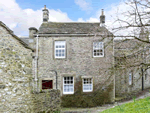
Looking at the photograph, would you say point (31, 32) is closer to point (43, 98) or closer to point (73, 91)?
point (73, 91)

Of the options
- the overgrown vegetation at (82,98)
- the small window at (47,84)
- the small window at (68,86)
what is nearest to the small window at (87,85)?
the overgrown vegetation at (82,98)

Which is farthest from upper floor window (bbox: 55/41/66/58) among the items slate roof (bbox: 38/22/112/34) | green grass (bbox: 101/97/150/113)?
green grass (bbox: 101/97/150/113)

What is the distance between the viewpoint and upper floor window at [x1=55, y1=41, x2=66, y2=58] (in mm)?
13039

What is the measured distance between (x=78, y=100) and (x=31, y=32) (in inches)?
290

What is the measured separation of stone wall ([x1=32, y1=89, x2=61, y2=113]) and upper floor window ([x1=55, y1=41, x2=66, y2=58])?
189 inches

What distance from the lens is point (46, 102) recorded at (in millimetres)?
7934

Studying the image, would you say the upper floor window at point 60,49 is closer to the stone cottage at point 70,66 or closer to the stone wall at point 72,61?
the stone cottage at point 70,66

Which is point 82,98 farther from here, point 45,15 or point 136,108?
point 45,15

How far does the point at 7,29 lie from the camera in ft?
21.7

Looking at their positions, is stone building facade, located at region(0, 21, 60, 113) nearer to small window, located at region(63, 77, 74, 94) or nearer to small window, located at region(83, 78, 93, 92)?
small window, located at region(63, 77, 74, 94)

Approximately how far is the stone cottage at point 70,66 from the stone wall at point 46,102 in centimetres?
407

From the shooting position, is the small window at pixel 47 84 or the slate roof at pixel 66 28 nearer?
the small window at pixel 47 84

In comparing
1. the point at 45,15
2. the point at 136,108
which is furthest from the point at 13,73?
the point at 45,15

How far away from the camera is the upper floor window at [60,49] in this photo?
42.8 feet
